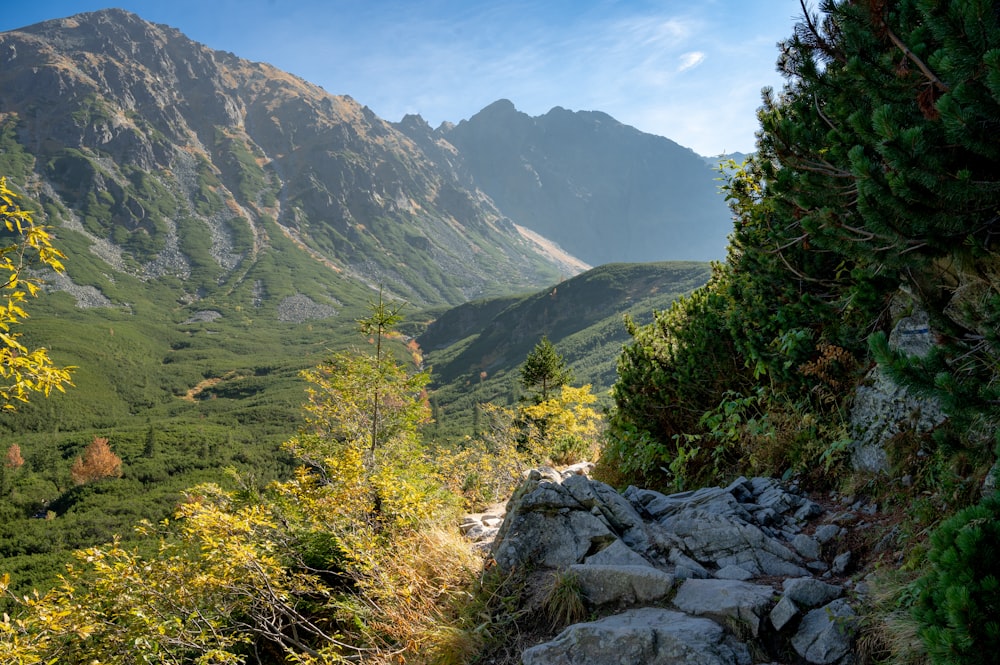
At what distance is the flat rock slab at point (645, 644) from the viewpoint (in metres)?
3.65

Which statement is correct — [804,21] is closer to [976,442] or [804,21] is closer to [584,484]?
[976,442]

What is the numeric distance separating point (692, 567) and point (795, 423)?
3.12m

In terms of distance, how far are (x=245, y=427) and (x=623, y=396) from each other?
160 m

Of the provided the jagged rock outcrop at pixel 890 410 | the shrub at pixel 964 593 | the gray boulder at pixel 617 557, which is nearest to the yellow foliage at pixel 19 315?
the gray boulder at pixel 617 557

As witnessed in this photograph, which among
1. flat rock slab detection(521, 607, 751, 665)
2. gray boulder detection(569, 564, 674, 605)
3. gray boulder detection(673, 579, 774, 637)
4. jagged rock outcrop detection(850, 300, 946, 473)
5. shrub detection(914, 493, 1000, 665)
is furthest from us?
jagged rock outcrop detection(850, 300, 946, 473)

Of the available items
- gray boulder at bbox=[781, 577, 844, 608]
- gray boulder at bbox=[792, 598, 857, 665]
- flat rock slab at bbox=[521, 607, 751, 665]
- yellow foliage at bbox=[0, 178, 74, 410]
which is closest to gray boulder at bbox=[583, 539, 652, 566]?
flat rock slab at bbox=[521, 607, 751, 665]

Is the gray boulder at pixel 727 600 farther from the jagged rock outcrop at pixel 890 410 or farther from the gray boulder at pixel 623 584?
the jagged rock outcrop at pixel 890 410

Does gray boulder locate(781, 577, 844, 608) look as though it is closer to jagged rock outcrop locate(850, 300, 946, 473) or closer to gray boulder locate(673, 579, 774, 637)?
gray boulder locate(673, 579, 774, 637)

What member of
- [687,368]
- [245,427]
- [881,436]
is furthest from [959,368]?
[245,427]

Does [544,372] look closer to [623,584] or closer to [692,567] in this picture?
[692,567]

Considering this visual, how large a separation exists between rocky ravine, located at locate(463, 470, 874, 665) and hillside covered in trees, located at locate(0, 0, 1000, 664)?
424mm

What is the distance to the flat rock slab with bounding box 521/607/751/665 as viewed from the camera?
12.0 feet

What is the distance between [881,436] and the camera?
5.61 m

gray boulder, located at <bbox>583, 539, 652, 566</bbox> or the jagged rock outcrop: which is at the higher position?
the jagged rock outcrop
